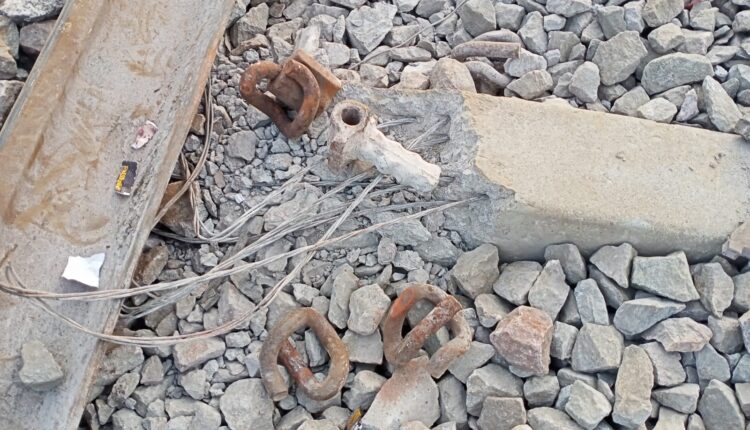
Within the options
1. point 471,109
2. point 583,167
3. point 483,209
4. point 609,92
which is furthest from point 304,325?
point 609,92

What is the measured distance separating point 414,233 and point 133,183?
1074 mm

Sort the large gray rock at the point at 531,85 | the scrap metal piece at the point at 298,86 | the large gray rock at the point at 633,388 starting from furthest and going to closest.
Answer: the large gray rock at the point at 531,85, the scrap metal piece at the point at 298,86, the large gray rock at the point at 633,388

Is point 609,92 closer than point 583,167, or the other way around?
point 583,167

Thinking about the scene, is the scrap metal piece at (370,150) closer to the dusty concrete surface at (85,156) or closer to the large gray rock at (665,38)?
the dusty concrete surface at (85,156)

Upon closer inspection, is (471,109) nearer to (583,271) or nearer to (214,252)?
(583,271)

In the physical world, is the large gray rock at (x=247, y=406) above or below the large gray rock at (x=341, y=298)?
below

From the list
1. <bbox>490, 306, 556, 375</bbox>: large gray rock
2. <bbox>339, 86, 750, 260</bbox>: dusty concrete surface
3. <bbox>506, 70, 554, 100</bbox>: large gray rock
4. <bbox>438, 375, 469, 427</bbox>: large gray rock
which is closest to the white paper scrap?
<bbox>339, 86, 750, 260</bbox>: dusty concrete surface

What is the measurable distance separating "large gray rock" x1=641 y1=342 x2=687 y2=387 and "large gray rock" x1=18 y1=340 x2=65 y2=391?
2057 mm

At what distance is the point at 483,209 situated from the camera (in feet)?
9.05

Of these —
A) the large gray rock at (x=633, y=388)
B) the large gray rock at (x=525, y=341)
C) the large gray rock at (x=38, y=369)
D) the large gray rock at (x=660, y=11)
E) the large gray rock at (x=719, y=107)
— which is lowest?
the large gray rock at (x=38, y=369)

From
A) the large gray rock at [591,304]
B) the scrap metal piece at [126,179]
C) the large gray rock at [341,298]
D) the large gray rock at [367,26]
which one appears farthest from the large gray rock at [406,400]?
the large gray rock at [367,26]

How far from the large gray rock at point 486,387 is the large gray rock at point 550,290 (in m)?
0.29

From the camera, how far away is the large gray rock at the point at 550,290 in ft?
8.72

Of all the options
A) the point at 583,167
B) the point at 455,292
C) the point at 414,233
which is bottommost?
the point at 455,292
